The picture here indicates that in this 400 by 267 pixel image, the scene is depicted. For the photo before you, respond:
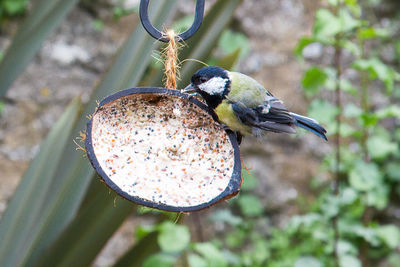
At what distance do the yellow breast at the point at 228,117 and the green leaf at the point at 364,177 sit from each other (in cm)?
73

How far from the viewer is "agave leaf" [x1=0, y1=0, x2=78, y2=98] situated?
1.06m

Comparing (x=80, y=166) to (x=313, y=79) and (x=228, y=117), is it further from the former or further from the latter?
(x=313, y=79)

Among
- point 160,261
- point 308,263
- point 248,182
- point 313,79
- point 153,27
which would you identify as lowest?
point 248,182

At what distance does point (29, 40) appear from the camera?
3.49ft

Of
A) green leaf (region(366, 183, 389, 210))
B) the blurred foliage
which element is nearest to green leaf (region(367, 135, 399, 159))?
green leaf (region(366, 183, 389, 210))

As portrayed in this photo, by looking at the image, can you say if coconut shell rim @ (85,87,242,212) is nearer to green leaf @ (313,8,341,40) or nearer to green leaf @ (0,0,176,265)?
green leaf @ (0,0,176,265)

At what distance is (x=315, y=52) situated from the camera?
2191mm

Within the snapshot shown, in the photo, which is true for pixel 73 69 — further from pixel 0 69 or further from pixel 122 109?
pixel 122 109

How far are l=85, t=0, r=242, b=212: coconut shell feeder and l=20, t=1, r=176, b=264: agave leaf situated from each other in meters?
0.13

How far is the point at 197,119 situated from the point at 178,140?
0.05m

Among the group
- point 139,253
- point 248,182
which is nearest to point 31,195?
point 139,253

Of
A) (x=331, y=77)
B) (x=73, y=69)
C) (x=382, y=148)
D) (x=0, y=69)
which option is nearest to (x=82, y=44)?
(x=73, y=69)

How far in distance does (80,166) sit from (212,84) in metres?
0.29

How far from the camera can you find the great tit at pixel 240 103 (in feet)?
2.57
